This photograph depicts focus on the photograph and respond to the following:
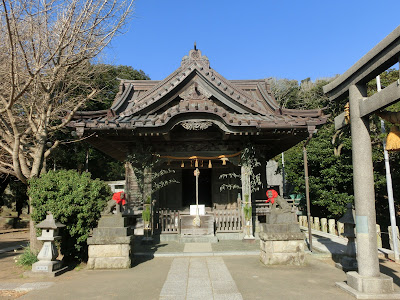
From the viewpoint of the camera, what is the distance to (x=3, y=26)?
804 cm

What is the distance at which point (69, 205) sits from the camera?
7984mm

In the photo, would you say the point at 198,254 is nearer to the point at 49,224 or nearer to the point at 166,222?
the point at 166,222

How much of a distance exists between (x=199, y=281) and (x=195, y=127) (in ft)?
19.2

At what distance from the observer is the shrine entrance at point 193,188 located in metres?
14.9

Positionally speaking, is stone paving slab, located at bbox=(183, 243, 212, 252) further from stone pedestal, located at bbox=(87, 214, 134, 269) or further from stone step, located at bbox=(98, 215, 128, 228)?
stone step, located at bbox=(98, 215, 128, 228)

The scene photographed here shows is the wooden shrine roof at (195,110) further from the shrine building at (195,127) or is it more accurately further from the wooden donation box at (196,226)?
the wooden donation box at (196,226)

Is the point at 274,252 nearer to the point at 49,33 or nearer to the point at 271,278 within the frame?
the point at 271,278

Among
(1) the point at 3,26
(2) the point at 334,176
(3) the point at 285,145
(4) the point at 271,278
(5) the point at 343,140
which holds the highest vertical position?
(1) the point at 3,26

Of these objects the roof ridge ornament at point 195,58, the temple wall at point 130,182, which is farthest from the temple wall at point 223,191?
the roof ridge ornament at point 195,58

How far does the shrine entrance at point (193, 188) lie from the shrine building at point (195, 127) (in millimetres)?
46

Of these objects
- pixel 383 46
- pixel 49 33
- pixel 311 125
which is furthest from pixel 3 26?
pixel 311 125

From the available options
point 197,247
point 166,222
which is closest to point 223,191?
point 166,222

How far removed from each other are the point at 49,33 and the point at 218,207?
32.7 ft

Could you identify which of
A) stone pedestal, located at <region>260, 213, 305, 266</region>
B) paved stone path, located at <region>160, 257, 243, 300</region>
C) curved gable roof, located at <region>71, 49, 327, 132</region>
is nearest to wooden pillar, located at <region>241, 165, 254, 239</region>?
curved gable roof, located at <region>71, 49, 327, 132</region>
